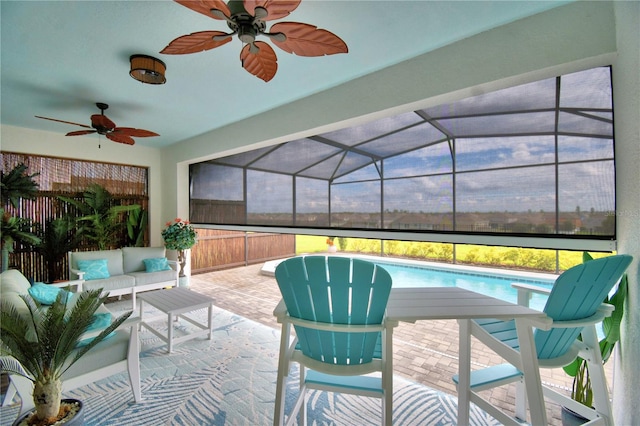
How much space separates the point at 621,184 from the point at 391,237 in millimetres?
1719

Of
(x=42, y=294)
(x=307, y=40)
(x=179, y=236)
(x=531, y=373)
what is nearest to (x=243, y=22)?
(x=307, y=40)

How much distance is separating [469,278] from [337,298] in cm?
647

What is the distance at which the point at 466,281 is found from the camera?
679 cm

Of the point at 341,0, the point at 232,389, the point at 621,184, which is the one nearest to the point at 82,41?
the point at 341,0

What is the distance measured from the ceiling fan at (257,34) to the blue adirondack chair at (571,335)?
1.80m

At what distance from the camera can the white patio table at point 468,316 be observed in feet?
4.78

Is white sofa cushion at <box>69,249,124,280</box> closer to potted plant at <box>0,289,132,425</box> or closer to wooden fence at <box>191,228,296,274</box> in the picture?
wooden fence at <box>191,228,296,274</box>

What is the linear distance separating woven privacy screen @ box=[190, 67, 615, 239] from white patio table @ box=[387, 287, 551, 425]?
96cm

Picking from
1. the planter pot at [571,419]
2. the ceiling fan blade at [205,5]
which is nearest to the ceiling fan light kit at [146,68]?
the ceiling fan blade at [205,5]

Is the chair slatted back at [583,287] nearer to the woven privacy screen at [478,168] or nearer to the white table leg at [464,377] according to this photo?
the white table leg at [464,377]

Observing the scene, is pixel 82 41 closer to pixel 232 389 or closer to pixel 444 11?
pixel 444 11

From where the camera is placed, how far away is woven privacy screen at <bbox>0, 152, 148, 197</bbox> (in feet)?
Result: 15.9

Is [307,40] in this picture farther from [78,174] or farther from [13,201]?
[78,174]

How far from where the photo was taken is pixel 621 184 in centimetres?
179
